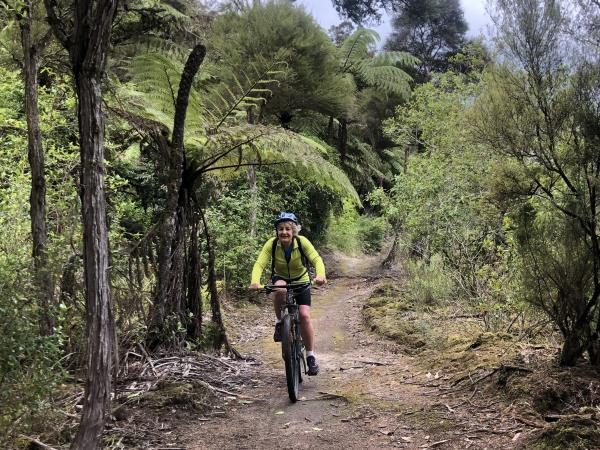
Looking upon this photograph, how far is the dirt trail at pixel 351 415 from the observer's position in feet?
12.3

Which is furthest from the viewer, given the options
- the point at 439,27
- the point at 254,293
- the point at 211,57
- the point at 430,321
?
the point at 439,27

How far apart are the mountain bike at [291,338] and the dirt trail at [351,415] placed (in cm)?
21

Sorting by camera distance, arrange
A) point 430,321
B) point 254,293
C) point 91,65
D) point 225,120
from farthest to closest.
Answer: point 254,293
point 430,321
point 225,120
point 91,65

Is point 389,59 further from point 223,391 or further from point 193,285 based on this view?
point 223,391

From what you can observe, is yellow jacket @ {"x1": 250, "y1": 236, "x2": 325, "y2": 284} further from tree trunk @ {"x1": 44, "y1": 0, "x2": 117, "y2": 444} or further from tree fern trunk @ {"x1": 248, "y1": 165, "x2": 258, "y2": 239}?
tree fern trunk @ {"x1": 248, "y1": 165, "x2": 258, "y2": 239}

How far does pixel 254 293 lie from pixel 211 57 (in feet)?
21.0

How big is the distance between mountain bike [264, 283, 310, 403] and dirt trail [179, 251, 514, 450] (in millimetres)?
211

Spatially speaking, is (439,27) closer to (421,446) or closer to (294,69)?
(294,69)

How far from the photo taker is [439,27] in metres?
30.0

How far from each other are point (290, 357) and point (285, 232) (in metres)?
1.25

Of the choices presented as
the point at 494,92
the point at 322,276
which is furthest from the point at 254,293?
the point at 494,92

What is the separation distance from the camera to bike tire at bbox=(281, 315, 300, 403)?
4590 mm

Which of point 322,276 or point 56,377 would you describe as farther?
point 322,276

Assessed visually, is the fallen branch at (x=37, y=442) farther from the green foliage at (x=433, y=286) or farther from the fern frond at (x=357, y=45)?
the fern frond at (x=357, y=45)
